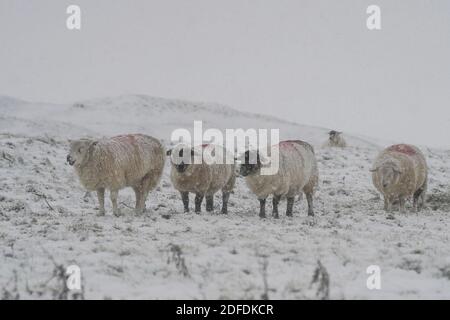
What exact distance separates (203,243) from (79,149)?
13.0 feet

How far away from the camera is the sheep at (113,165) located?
11.1m

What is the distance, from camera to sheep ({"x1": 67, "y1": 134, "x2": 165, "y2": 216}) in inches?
438

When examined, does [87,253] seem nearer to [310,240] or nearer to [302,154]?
[310,240]

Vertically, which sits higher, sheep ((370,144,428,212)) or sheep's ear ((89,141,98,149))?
sheep's ear ((89,141,98,149))

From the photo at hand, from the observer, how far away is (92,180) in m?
11.2

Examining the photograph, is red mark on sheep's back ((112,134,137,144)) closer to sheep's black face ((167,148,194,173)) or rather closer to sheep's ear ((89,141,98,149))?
sheep's ear ((89,141,98,149))

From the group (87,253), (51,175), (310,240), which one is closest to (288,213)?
(310,240)

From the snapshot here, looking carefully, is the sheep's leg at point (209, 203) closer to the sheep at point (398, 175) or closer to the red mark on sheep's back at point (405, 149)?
the sheep at point (398, 175)

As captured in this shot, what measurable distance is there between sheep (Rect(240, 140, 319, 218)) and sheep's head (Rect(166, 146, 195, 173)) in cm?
129

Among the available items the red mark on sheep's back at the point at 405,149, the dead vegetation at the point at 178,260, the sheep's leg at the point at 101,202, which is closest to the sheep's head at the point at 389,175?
the red mark on sheep's back at the point at 405,149

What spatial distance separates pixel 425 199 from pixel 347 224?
18.1 feet

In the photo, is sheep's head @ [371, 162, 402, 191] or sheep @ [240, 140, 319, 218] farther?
sheep's head @ [371, 162, 402, 191]

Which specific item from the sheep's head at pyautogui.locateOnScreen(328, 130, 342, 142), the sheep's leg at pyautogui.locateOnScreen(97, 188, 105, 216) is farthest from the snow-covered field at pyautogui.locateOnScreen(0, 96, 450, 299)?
the sheep's head at pyautogui.locateOnScreen(328, 130, 342, 142)

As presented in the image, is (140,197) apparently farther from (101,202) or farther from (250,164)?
(250,164)
